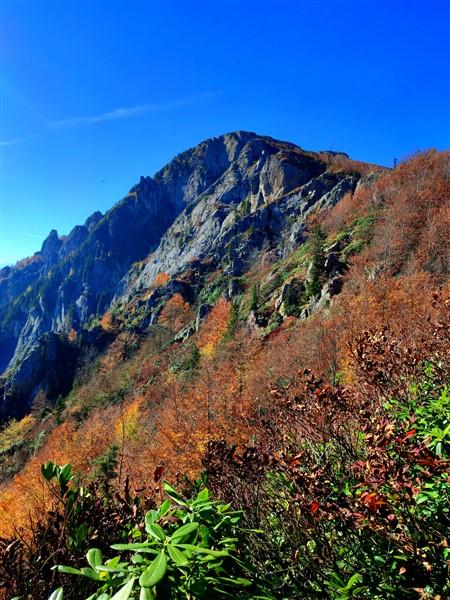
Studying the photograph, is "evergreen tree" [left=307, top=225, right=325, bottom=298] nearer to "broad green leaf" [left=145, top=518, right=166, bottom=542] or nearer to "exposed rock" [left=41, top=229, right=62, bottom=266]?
"broad green leaf" [left=145, top=518, right=166, bottom=542]

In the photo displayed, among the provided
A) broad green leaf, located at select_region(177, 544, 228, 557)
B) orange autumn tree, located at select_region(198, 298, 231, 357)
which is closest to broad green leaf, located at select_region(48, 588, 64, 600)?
broad green leaf, located at select_region(177, 544, 228, 557)

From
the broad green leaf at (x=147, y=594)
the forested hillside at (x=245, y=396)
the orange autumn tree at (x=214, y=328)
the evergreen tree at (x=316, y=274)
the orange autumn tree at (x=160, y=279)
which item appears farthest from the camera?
the orange autumn tree at (x=160, y=279)

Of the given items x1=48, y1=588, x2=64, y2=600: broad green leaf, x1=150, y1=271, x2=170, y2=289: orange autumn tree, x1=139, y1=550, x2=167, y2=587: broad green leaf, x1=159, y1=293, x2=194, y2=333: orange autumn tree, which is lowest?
x1=48, y1=588, x2=64, y2=600: broad green leaf

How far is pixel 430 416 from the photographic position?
2.58m

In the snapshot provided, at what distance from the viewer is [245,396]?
25375 mm

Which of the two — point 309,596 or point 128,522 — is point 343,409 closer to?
point 309,596

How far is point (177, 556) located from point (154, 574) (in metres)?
0.09

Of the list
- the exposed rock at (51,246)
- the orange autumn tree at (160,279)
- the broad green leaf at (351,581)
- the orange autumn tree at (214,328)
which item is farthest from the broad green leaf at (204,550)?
the exposed rock at (51,246)

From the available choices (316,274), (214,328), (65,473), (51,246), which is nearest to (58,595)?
(65,473)

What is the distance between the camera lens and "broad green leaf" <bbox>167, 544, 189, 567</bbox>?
102 cm

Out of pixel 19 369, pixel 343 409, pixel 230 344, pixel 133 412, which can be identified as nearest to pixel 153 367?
pixel 133 412

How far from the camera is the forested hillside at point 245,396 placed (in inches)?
70.7

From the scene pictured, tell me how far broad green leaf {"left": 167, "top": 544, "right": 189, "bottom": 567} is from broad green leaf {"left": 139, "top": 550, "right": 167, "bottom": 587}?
0.04 metres

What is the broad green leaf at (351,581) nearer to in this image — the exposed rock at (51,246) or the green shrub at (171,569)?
the green shrub at (171,569)
